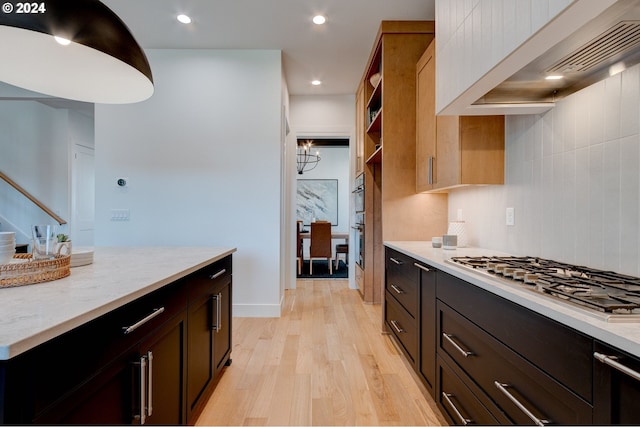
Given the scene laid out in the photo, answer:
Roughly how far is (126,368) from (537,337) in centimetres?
123

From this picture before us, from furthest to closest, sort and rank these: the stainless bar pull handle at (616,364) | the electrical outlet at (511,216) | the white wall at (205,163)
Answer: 1. the white wall at (205,163)
2. the electrical outlet at (511,216)
3. the stainless bar pull handle at (616,364)

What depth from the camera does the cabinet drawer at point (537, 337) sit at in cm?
75

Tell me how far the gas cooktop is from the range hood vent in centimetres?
81

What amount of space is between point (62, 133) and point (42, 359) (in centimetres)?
597

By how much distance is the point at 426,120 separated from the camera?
8.37ft

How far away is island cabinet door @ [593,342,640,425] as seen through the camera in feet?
2.05

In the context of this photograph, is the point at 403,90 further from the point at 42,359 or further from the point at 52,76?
the point at 42,359

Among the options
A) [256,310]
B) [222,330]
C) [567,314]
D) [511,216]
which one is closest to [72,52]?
[222,330]

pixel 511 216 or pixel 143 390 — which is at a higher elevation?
pixel 511 216

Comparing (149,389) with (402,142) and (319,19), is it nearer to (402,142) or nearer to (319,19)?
(402,142)

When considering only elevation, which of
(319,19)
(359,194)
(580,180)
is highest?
(319,19)

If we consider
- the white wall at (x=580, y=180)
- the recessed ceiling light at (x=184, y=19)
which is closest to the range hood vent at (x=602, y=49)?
the white wall at (x=580, y=180)

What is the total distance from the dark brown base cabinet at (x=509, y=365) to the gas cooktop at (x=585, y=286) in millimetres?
79

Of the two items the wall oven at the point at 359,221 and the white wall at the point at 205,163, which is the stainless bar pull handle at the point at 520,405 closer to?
the white wall at the point at 205,163
